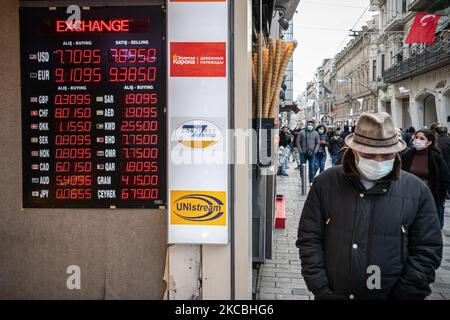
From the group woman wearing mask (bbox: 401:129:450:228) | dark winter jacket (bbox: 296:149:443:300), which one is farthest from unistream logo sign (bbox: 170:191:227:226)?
woman wearing mask (bbox: 401:129:450:228)

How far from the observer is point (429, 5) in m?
29.7

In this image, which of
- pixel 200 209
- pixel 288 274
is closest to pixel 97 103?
pixel 200 209

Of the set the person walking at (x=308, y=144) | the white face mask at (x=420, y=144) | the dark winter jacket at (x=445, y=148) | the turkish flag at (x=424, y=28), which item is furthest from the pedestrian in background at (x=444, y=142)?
the turkish flag at (x=424, y=28)

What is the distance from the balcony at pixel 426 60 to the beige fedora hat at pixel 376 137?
2491 cm

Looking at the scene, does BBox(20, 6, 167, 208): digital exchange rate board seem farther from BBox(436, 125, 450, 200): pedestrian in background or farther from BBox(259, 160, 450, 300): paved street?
BBox(436, 125, 450, 200): pedestrian in background

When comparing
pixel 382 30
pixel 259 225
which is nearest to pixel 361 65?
pixel 382 30

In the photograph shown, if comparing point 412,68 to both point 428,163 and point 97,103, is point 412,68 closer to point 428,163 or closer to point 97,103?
point 428,163

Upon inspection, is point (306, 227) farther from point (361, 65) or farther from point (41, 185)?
point (361, 65)

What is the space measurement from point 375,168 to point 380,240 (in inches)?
17.5

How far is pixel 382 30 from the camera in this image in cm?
A: 4300

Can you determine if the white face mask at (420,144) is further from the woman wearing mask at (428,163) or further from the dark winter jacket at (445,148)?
the dark winter jacket at (445,148)

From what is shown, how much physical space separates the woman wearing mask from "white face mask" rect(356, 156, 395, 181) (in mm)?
4631

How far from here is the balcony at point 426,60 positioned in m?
25.0

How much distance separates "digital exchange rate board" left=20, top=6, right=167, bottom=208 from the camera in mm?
3764
